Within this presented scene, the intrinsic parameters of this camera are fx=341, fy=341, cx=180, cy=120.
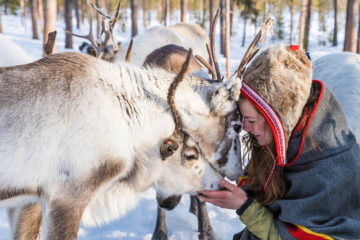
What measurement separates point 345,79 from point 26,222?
236cm

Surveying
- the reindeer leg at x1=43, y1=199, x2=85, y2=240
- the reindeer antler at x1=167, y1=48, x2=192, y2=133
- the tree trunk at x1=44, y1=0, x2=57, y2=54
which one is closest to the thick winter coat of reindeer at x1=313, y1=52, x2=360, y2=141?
the reindeer antler at x1=167, y1=48, x2=192, y2=133

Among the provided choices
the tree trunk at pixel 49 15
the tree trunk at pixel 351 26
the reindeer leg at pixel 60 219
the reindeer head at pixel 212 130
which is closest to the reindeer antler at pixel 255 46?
the reindeer head at pixel 212 130

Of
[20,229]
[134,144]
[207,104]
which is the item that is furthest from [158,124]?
[20,229]

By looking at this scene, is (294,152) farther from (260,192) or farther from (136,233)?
(136,233)

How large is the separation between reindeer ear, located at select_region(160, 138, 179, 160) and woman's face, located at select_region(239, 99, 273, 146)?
0.38 m

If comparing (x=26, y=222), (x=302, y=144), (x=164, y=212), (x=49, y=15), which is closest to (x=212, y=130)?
(x=302, y=144)

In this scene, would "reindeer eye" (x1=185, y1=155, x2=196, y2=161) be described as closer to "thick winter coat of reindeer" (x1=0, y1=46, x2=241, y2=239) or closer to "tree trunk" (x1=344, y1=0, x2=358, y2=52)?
"thick winter coat of reindeer" (x1=0, y1=46, x2=241, y2=239)

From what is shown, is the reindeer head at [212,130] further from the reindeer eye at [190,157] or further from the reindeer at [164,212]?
the reindeer at [164,212]

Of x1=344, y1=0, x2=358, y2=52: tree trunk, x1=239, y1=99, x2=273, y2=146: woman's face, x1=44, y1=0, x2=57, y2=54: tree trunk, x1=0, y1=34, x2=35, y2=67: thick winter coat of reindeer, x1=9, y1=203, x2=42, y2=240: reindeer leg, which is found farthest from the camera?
x1=344, y1=0, x2=358, y2=52: tree trunk

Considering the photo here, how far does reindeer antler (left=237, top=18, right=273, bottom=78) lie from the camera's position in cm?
195

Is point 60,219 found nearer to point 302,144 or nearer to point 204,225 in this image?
point 302,144

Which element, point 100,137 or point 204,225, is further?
point 204,225

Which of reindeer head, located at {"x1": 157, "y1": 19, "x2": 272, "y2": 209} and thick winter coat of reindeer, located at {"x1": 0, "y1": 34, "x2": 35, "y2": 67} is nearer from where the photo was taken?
reindeer head, located at {"x1": 157, "y1": 19, "x2": 272, "y2": 209}

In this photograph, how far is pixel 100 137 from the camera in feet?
4.80
